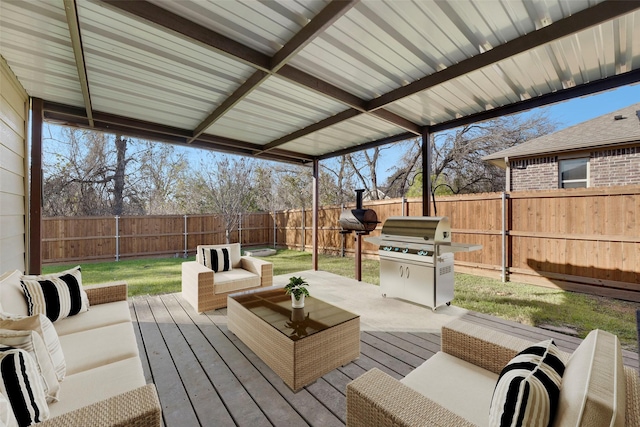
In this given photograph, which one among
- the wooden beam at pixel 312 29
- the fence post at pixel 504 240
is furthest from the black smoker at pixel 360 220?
the wooden beam at pixel 312 29

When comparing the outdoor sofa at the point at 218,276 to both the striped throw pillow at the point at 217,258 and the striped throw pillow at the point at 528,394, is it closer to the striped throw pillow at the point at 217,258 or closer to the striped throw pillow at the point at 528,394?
the striped throw pillow at the point at 217,258

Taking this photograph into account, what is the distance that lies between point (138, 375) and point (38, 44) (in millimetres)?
2993

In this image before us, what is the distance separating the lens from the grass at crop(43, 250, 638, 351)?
3537 mm

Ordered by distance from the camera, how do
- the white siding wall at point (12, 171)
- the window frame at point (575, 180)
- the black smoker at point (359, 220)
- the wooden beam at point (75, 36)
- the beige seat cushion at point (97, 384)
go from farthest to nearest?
the window frame at point (575, 180)
the black smoker at point (359, 220)
the white siding wall at point (12, 171)
the wooden beam at point (75, 36)
the beige seat cushion at point (97, 384)

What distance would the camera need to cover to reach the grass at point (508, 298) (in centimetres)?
354

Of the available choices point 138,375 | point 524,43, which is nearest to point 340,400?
point 138,375

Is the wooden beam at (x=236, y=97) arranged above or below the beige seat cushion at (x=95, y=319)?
above

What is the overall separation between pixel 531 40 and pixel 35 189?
574cm

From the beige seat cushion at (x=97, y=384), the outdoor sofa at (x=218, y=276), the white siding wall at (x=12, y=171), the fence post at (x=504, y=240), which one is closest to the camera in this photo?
the beige seat cushion at (x=97, y=384)

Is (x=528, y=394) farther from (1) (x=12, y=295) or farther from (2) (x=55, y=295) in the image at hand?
(2) (x=55, y=295)

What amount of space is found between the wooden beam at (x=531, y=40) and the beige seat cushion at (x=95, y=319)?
3843 millimetres

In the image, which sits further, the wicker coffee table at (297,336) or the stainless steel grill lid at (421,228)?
the stainless steel grill lid at (421,228)

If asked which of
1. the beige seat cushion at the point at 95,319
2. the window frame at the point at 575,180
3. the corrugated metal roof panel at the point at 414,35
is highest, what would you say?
the corrugated metal roof panel at the point at 414,35

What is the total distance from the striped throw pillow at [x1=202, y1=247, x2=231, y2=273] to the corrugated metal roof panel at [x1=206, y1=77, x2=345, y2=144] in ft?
7.01
